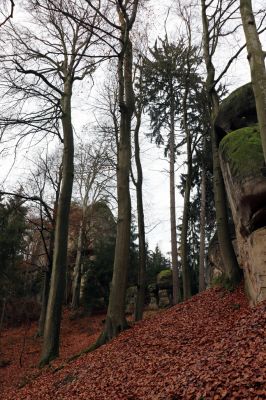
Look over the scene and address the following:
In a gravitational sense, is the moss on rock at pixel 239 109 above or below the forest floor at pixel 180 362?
above

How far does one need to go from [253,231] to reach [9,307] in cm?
2011

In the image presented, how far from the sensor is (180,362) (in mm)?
5723

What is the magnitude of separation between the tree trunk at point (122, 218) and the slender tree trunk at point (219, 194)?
122 inches

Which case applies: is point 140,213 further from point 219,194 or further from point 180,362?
point 180,362

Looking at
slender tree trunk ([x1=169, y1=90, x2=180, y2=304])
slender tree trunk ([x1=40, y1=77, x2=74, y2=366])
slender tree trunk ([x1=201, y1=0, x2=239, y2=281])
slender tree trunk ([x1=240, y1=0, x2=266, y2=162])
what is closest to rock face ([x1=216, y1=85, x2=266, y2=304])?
slender tree trunk ([x1=201, y1=0, x2=239, y2=281])

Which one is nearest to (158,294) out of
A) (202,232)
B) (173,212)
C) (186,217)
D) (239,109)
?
(202,232)

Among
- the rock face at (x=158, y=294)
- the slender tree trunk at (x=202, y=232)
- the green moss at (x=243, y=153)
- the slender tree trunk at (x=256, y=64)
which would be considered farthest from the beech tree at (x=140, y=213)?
the slender tree trunk at (x=256, y=64)

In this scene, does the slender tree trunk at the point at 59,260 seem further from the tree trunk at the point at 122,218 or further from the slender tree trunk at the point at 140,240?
the slender tree trunk at the point at 140,240

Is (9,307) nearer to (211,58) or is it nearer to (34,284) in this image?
(34,284)

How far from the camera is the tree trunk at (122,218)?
9.48 m

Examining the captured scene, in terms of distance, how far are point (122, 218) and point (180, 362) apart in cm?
515

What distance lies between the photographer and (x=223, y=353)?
16.5 feet

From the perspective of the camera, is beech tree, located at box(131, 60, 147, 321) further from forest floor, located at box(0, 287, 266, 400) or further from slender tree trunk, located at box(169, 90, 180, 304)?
forest floor, located at box(0, 287, 266, 400)

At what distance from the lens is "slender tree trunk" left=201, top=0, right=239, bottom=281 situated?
10.8m
